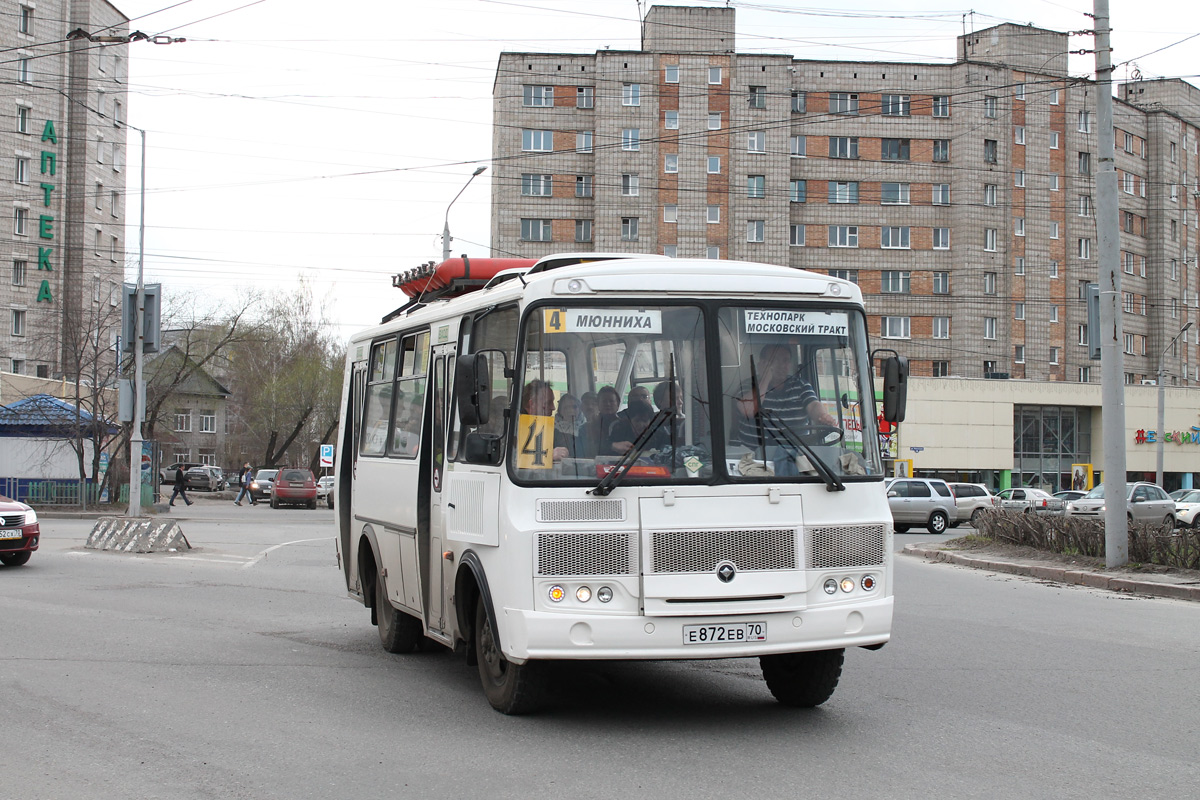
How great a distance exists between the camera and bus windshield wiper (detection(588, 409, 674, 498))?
6.98 m

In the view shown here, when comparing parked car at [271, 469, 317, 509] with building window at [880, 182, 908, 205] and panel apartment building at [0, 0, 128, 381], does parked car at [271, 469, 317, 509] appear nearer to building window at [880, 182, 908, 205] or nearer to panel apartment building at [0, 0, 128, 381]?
panel apartment building at [0, 0, 128, 381]

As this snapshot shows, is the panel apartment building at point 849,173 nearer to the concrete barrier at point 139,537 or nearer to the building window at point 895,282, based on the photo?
the building window at point 895,282

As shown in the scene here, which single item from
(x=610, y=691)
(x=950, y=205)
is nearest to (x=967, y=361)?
(x=950, y=205)

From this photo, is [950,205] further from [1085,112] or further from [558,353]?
[558,353]

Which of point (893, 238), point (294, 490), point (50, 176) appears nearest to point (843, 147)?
point (893, 238)

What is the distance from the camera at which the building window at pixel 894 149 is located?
6788cm

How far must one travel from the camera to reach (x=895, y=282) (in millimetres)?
68062

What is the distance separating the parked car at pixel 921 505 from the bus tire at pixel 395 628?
27.4 meters

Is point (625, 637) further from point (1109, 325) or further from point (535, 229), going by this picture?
point (535, 229)

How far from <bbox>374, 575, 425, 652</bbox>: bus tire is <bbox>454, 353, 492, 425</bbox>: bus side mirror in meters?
3.41

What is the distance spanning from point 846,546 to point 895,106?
210 ft

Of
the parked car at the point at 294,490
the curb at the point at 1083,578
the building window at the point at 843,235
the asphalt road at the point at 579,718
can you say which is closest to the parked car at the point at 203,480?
the parked car at the point at 294,490

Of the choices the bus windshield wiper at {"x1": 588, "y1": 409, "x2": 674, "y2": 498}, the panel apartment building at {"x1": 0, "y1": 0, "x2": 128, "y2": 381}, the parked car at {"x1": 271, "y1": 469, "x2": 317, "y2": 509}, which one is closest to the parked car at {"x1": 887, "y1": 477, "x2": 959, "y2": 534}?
the parked car at {"x1": 271, "y1": 469, "x2": 317, "y2": 509}

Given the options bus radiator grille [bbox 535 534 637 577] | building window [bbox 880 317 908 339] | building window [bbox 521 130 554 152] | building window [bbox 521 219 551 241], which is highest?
building window [bbox 521 130 554 152]
